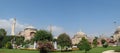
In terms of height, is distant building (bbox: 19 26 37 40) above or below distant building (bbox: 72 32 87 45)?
above

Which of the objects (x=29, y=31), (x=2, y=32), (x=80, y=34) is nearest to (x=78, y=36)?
(x=80, y=34)

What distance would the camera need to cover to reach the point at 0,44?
56781mm

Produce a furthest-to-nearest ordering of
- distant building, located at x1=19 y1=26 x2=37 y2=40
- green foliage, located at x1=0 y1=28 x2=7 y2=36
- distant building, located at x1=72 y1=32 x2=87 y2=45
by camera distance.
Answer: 1. distant building, located at x1=72 y1=32 x2=87 y2=45
2. distant building, located at x1=19 y1=26 x2=37 y2=40
3. green foliage, located at x1=0 y1=28 x2=7 y2=36

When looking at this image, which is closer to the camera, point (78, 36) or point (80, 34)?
point (80, 34)

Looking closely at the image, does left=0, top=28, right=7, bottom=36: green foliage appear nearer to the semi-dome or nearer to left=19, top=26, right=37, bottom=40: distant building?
→ left=19, top=26, right=37, bottom=40: distant building

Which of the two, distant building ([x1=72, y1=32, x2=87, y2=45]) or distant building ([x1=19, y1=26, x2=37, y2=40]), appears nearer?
distant building ([x1=19, y1=26, x2=37, y2=40])

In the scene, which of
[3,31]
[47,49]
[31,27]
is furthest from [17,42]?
[47,49]

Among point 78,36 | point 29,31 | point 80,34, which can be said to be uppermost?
point 29,31

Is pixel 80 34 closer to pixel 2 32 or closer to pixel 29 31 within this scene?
pixel 29 31

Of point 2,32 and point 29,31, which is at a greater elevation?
point 29,31

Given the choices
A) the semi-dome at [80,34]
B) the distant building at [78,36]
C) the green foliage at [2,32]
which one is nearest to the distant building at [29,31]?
the green foliage at [2,32]

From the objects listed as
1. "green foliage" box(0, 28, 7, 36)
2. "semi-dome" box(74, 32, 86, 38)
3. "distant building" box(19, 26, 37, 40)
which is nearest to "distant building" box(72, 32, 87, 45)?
"semi-dome" box(74, 32, 86, 38)

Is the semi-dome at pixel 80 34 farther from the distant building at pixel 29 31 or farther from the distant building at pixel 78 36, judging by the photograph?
the distant building at pixel 29 31

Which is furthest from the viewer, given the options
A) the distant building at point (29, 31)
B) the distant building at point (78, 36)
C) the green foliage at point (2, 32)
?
the distant building at point (78, 36)
